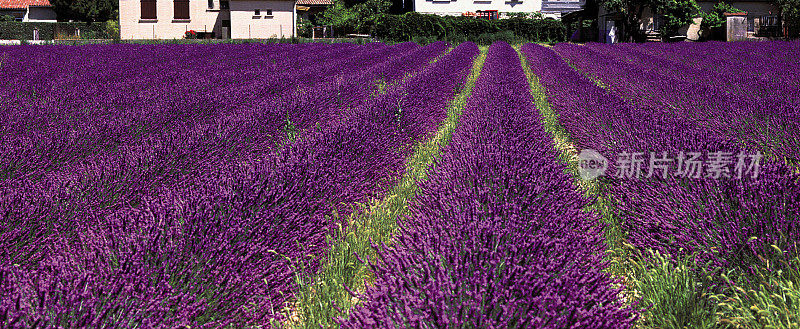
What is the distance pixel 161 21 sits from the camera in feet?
116

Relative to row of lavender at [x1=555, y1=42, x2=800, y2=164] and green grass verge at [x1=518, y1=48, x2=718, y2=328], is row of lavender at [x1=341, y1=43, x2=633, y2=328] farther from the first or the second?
row of lavender at [x1=555, y1=42, x2=800, y2=164]

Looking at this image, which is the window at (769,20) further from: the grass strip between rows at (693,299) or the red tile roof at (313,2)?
the grass strip between rows at (693,299)

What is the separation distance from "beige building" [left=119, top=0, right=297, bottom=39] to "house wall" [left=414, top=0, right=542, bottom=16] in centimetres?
1149

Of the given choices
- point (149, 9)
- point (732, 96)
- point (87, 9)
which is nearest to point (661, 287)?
point (732, 96)

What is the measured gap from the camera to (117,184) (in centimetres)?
302

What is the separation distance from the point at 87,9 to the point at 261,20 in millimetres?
18395

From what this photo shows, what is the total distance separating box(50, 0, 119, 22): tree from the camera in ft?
145

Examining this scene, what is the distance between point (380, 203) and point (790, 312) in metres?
2.08

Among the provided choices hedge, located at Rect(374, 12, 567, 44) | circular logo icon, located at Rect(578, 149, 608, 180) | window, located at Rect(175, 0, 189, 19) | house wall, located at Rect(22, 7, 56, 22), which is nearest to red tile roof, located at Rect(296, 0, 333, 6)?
window, located at Rect(175, 0, 189, 19)

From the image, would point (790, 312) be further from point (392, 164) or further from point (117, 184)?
point (117, 184)

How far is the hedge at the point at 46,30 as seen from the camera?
3412cm

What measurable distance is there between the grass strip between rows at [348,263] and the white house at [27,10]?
56331mm

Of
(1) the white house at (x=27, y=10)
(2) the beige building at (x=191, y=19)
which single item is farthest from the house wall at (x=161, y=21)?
(1) the white house at (x=27, y=10)

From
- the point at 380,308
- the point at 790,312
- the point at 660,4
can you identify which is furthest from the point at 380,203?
the point at 660,4
